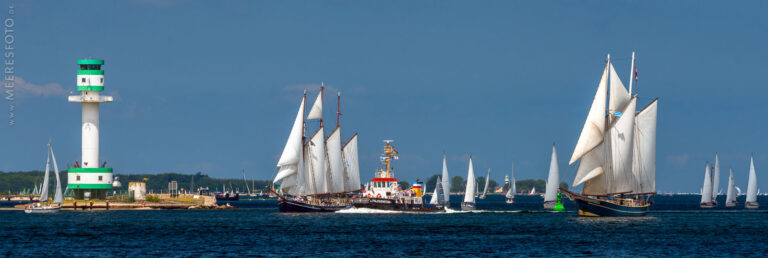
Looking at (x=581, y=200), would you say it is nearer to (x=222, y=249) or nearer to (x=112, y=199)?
(x=222, y=249)

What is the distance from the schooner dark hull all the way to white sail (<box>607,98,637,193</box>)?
1.39m

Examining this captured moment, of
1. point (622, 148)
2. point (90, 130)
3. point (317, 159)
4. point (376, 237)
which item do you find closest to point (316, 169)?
point (317, 159)

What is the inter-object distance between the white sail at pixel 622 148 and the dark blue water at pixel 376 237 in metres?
3.52

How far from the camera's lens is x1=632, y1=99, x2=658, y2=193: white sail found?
95.2 metres

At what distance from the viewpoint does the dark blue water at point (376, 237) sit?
6250cm

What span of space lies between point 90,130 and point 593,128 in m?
58.8

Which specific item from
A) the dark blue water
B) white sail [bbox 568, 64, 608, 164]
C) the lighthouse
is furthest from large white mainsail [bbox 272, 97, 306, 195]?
white sail [bbox 568, 64, 608, 164]

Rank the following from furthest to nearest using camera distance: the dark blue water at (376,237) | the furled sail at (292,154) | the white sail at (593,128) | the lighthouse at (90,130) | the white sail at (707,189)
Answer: the white sail at (707,189) < the lighthouse at (90,130) < the furled sail at (292,154) < the white sail at (593,128) < the dark blue water at (376,237)

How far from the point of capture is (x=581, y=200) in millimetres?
96250

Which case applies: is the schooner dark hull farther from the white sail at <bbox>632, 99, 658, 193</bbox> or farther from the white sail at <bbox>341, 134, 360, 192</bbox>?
the white sail at <bbox>341, 134, 360, 192</bbox>

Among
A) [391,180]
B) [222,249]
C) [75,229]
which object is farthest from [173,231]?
[391,180]

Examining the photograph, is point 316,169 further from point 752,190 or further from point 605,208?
point 752,190

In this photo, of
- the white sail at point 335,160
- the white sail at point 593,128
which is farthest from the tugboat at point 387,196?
the white sail at point 593,128

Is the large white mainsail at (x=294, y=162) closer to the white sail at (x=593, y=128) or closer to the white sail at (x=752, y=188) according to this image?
the white sail at (x=593, y=128)
